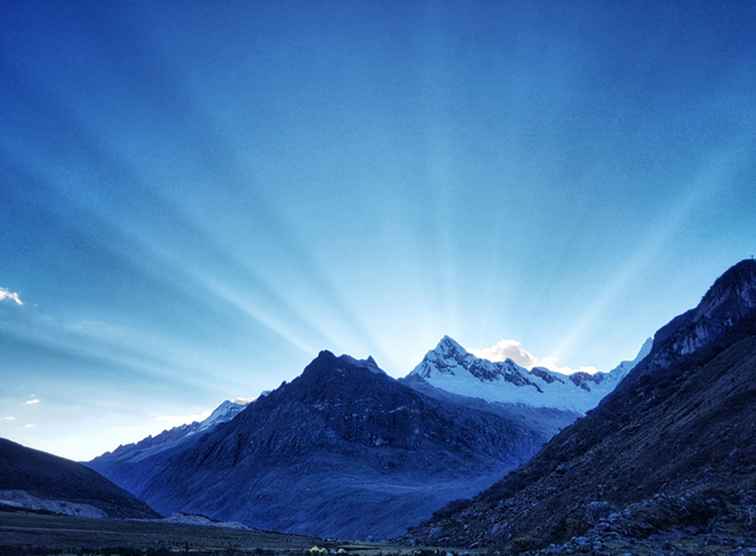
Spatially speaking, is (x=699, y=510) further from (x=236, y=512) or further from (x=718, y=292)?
(x=236, y=512)

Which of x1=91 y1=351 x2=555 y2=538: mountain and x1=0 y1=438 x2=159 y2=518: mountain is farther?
x1=91 y1=351 x2=555 y2=538: mountain

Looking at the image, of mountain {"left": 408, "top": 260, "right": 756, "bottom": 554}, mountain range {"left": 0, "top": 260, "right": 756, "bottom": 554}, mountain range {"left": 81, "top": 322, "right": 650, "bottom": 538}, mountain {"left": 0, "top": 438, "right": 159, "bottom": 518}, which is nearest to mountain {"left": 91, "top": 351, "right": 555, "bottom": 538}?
mountain range {"left": 81, "top": 322, "right": 650, "bottom": 538}

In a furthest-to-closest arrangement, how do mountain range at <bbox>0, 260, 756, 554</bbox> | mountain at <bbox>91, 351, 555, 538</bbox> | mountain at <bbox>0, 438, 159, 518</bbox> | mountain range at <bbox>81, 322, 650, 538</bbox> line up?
mountain range at <bbox>81, 322, 650, 538</bbox>
mountain at <bbox>91, 351, 555, 538</bbox>
mountain at <bbox>0, 438, 159, 518</bbox>
mountain range at <bbox>0, 260, 756, 554</bbox>

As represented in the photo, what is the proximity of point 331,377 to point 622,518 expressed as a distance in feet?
583

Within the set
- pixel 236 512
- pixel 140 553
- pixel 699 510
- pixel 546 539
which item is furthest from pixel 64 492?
pixel 699 510

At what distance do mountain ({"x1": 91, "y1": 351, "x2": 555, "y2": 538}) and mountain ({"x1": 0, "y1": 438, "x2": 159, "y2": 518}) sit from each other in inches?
1238

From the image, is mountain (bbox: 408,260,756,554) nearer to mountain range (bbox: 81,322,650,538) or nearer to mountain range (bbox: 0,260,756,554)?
mountain range (bbox: 0,260,756,554)

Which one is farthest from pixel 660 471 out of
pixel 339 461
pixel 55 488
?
pixel 339 461

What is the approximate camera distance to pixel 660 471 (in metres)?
33.0

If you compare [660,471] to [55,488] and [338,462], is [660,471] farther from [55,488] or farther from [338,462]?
[338,462]

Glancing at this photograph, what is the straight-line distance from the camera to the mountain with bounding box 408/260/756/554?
795 inches

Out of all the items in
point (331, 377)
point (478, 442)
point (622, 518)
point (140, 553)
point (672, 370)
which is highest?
point (331, 377)

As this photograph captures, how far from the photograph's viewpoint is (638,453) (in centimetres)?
3884

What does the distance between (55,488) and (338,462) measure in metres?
70.7
